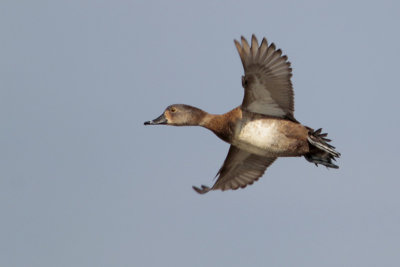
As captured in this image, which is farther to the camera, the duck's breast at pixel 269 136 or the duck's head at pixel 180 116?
the duck's head at pixel 180 116

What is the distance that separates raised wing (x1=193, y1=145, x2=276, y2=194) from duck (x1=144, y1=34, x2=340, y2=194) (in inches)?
34.4

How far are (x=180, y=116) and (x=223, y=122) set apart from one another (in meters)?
0.82

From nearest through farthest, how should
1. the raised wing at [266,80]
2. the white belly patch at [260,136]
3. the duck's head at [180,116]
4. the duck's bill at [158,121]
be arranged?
the raised wing at [266,80], the white belly patch at [260,136], the duck's head at [180,116], the duck's bill at [158,121]

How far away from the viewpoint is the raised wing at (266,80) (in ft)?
39.5

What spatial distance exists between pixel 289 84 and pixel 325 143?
1.02m

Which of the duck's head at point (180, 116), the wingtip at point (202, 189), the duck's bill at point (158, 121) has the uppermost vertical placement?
the duck's head at point (180, 116)

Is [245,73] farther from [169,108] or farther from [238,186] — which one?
[238,186]

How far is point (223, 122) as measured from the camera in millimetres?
12477

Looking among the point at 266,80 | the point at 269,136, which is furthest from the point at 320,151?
the point at 266,80

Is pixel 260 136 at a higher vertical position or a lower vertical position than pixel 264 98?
lower

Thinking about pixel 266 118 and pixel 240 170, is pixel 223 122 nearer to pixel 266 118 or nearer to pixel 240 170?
pixel 266 118

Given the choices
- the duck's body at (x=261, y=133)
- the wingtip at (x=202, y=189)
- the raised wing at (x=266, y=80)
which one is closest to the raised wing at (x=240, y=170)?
the wingtip at (x=202, y=189)

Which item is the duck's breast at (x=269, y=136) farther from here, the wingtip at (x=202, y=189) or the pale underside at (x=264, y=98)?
the wingtip at (x=202, y=189)

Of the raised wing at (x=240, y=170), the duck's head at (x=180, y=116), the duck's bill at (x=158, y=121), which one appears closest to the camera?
the duck's head at (x=180, y=116)
